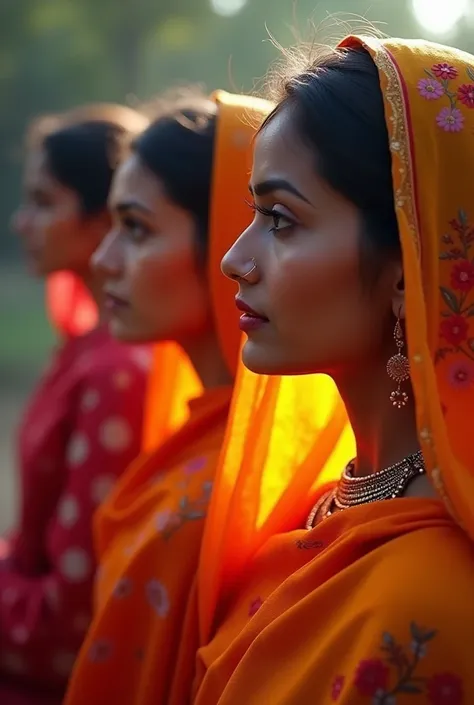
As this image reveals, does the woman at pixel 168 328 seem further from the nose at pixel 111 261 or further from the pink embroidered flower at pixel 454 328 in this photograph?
the pink embroidered flower at pixel 454 328

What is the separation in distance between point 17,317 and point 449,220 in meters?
8.86

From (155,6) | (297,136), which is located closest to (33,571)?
(297,136)

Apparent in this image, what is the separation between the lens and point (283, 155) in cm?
128

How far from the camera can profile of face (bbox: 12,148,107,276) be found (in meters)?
2.75

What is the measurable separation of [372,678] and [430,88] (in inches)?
26.6

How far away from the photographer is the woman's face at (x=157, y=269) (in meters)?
1.97

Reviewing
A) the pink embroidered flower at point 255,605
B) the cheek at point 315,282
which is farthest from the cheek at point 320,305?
the pink embroidered flower at point 255,605

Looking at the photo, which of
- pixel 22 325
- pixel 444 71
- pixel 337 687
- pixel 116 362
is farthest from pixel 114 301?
pixel 22 325

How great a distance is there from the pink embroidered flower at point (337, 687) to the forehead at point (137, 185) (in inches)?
44.7

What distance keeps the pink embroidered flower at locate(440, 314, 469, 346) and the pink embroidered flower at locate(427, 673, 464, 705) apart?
37cm

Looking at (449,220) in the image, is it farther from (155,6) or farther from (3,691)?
(155,6)

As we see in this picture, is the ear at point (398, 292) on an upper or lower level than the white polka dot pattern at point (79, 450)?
A: upper

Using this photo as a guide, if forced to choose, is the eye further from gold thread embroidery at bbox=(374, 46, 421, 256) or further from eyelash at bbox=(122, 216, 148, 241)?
gold thread embroidery at bbox=(374, 46, 421, 256)

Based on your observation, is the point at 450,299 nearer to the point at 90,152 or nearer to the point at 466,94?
the point at 466,94
